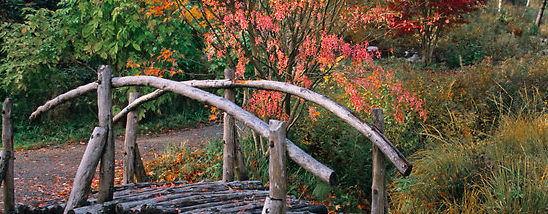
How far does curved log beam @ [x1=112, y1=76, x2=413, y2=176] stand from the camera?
3.25 m

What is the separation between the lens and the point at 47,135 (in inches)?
457

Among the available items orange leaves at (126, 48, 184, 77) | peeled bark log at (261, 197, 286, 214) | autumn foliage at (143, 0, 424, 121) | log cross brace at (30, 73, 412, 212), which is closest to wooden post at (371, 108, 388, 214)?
log cross brace at (30, 73, 412, 212)

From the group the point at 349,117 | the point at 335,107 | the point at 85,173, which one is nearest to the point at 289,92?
the point at 335,107

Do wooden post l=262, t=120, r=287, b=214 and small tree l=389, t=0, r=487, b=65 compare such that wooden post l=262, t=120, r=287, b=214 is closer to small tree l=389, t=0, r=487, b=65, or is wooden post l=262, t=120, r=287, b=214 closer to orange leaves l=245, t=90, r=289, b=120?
orange leaves l=245, t=90, r=289, b=120

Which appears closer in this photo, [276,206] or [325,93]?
[276,206]

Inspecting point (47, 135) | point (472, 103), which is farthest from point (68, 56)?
point (472, 103)

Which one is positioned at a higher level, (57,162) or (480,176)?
(480,176)

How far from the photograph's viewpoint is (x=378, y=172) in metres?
3.69

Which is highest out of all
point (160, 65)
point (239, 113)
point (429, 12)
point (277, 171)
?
point (429, 12)

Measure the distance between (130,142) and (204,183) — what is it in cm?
114

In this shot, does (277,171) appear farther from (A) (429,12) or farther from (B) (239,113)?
(A) (429,12)

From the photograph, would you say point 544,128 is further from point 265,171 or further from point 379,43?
point 379,43

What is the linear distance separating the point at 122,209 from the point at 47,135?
8.67m

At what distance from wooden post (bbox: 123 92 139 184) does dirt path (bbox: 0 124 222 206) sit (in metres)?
1.18
